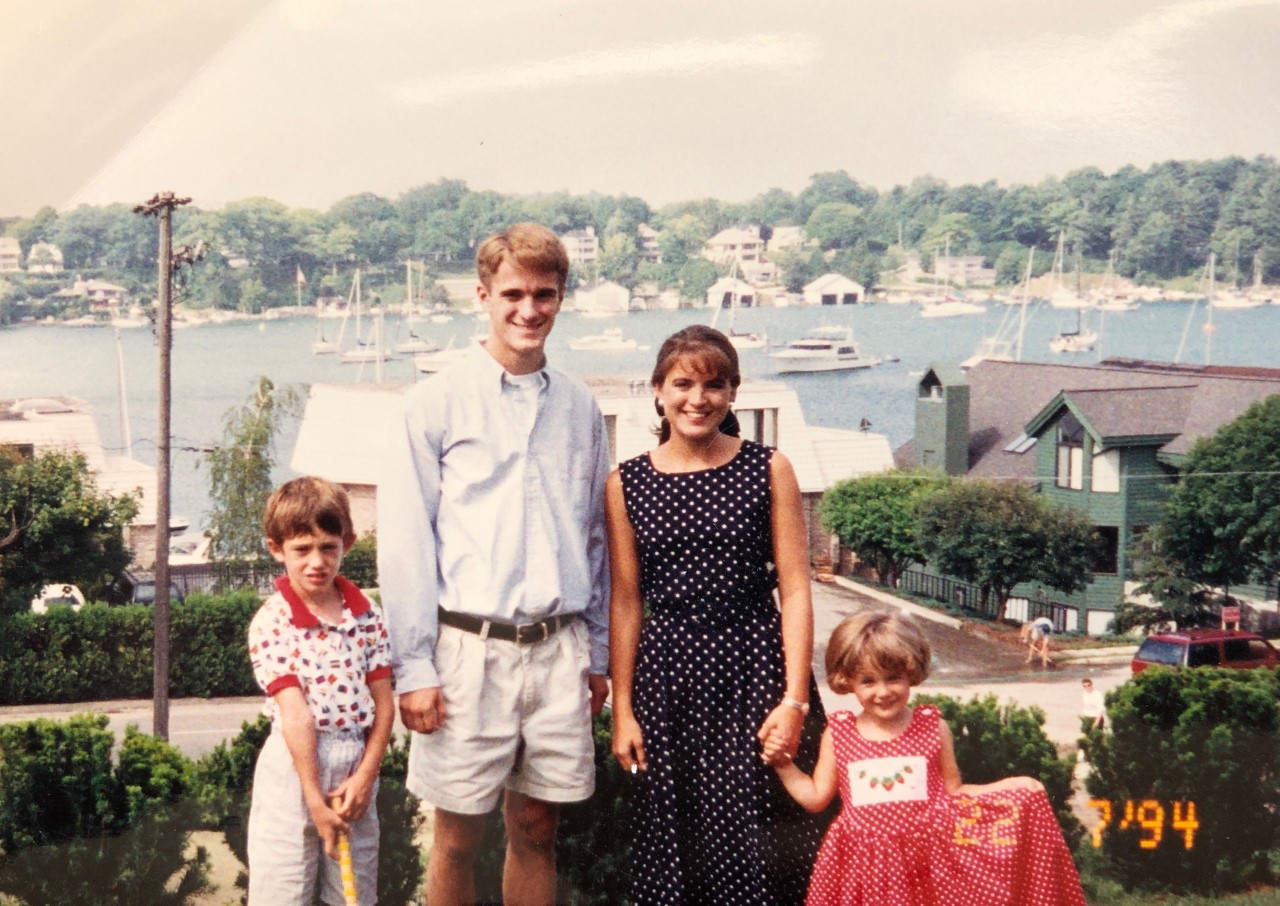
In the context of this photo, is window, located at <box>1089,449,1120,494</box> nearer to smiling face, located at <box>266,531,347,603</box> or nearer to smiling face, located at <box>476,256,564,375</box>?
smiling face, located at <box>476,256,564,375</box>

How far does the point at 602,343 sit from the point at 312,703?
4.46 feet

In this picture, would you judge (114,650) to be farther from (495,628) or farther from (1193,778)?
(1193,778)

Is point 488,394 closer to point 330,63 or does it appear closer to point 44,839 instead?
point 330,63

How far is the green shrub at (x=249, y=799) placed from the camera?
3799 millimetres

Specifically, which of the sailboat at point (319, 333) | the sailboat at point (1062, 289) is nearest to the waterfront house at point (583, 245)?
the sailboat at point (319, 333)

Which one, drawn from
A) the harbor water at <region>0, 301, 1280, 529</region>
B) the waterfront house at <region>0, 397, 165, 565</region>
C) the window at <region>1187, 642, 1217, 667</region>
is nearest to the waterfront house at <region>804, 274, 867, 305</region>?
the harbor water at <region>0, 301, 1280, 529</region>

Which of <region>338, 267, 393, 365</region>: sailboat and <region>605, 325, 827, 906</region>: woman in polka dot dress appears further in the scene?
<region>338, 267, 393, 365</region>: sailboat

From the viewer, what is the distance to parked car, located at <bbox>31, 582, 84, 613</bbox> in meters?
3.69

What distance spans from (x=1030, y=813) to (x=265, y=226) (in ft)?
7.90

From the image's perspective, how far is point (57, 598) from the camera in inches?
146

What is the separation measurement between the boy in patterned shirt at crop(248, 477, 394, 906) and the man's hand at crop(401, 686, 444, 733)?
76 mm

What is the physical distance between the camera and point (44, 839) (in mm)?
3773

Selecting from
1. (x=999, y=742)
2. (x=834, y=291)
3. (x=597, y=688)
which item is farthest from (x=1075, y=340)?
(x=597, y=688)

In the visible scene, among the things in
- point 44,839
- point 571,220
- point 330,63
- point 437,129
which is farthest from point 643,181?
point 44,839
